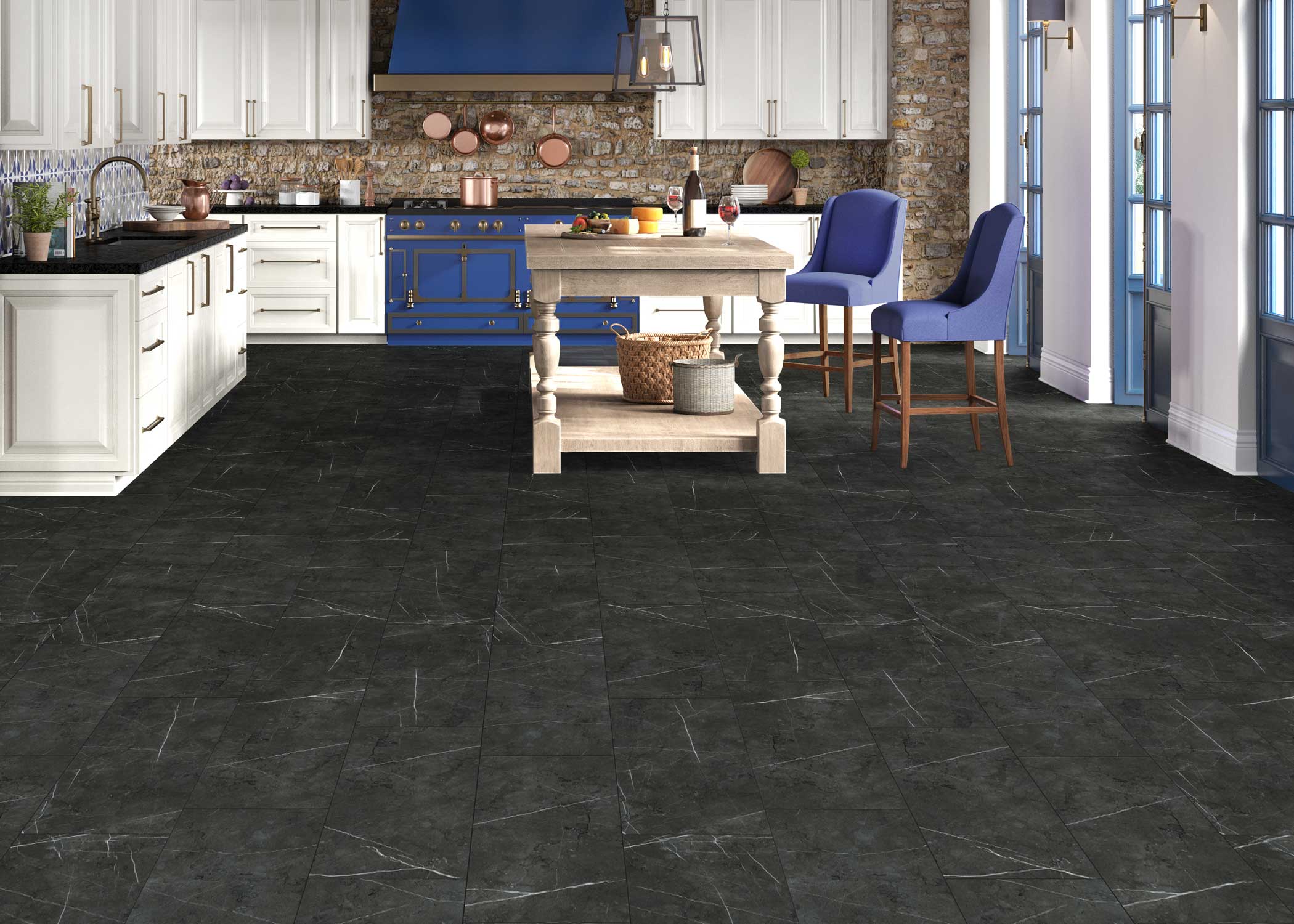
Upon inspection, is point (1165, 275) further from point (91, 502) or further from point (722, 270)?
point (91, 502)

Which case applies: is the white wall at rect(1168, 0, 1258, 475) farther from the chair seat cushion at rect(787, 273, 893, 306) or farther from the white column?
the chair seat cushion at rect(787, 273, 893, 306)

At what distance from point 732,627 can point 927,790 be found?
3.53 feet

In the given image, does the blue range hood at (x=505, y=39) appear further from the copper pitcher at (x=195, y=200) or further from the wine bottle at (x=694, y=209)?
the wine bottle at (x=694, y=209)

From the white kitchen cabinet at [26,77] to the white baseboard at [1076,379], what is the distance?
4.89 m

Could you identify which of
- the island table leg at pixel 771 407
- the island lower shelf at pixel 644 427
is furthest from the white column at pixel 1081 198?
the island table leg at pixel 771 407

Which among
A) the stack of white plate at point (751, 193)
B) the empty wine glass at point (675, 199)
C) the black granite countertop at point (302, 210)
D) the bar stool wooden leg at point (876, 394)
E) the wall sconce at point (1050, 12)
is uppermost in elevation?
the wall sconce at point (1050, 12)

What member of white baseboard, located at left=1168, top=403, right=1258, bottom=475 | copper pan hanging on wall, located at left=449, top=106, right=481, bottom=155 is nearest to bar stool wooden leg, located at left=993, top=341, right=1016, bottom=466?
white baseboard, located at left=1168, top=403, right=1258, bottom=475

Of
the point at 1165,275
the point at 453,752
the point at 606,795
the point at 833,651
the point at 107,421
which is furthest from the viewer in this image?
the point at 1165,275

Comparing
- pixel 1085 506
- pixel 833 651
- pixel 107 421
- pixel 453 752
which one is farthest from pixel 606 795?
pixel 107 421

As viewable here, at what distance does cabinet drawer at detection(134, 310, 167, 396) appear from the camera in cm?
554

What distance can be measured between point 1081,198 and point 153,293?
447 cm

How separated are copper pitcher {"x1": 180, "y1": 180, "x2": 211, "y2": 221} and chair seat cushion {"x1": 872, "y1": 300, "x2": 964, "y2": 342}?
3614mm

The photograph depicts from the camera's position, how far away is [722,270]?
5.64 metres

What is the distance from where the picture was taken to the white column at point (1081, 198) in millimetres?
7191
